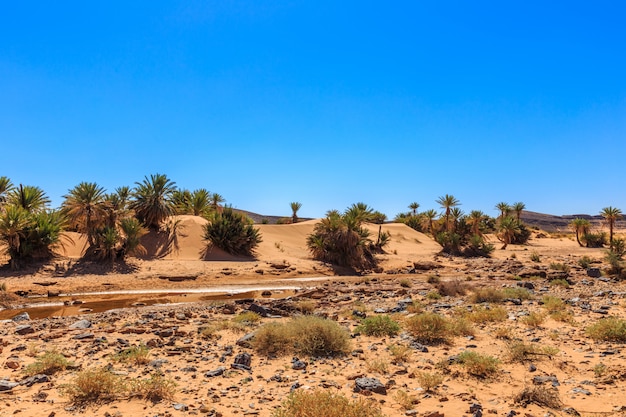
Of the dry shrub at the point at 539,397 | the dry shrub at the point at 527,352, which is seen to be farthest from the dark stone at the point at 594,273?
the dry shrub at the point at 539,397

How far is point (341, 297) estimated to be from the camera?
18.0m

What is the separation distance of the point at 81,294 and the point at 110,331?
12.2 metres

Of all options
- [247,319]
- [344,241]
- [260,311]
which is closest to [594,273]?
[344,241]

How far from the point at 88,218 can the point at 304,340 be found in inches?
946

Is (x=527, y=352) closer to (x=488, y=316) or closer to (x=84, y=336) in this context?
(x=488, y=316)

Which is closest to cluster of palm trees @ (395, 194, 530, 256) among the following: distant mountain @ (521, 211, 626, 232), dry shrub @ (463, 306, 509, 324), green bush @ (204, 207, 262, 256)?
green bush @ (204, 207, 262, 256)

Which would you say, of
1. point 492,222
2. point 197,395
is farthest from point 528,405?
point 492,222

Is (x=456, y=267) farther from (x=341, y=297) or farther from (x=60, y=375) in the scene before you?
(x=60, y=375)

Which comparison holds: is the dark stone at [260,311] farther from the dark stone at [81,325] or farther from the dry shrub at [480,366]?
the dry shrub at [480,366]

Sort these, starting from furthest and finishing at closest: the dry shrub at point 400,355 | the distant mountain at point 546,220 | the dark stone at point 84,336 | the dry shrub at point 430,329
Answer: the distant mountain at point 546,220 < the dark stone at point 84,336 < the dry shrub at point 430,329 < the dry shrub at point 400,355

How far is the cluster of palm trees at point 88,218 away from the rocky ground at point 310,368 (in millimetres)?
13434

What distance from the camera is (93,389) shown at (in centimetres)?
615

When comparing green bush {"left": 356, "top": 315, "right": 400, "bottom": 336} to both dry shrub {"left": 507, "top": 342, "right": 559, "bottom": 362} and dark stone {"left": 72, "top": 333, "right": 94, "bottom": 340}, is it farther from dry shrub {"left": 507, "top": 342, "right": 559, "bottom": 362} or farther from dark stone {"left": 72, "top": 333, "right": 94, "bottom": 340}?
dark stone {"left": 72, "top": 333, "right": 94, "bottom": 340}

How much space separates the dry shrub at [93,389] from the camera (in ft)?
20.0
